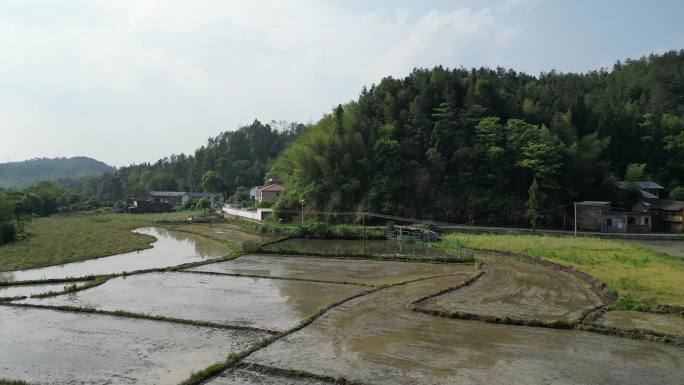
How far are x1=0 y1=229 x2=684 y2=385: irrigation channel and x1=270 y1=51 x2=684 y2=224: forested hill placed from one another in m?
19.5

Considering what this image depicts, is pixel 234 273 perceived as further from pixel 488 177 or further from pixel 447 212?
pixel 488 177

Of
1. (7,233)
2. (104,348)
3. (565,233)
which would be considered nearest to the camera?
(104,348)

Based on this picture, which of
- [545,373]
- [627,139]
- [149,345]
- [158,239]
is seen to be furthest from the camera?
[627,139]

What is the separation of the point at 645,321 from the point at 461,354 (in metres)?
6.67

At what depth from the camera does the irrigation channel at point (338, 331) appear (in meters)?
10.2

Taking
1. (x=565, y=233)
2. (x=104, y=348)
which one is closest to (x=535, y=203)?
(x=565, y=233)

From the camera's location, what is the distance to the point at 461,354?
11180mm

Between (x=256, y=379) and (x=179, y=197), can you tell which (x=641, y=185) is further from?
(x=179, y=197)

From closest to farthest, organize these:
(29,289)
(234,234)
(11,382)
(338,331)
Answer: (11,382), (338,331), (29,289), (234,234)

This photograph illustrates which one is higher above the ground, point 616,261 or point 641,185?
point 641,185

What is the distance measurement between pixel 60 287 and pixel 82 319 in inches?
240

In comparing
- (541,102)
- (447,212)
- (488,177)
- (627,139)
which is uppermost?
(541,102)

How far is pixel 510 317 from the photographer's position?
45.6 feet

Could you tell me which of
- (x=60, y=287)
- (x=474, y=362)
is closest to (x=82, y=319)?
(x=60, y=287)
